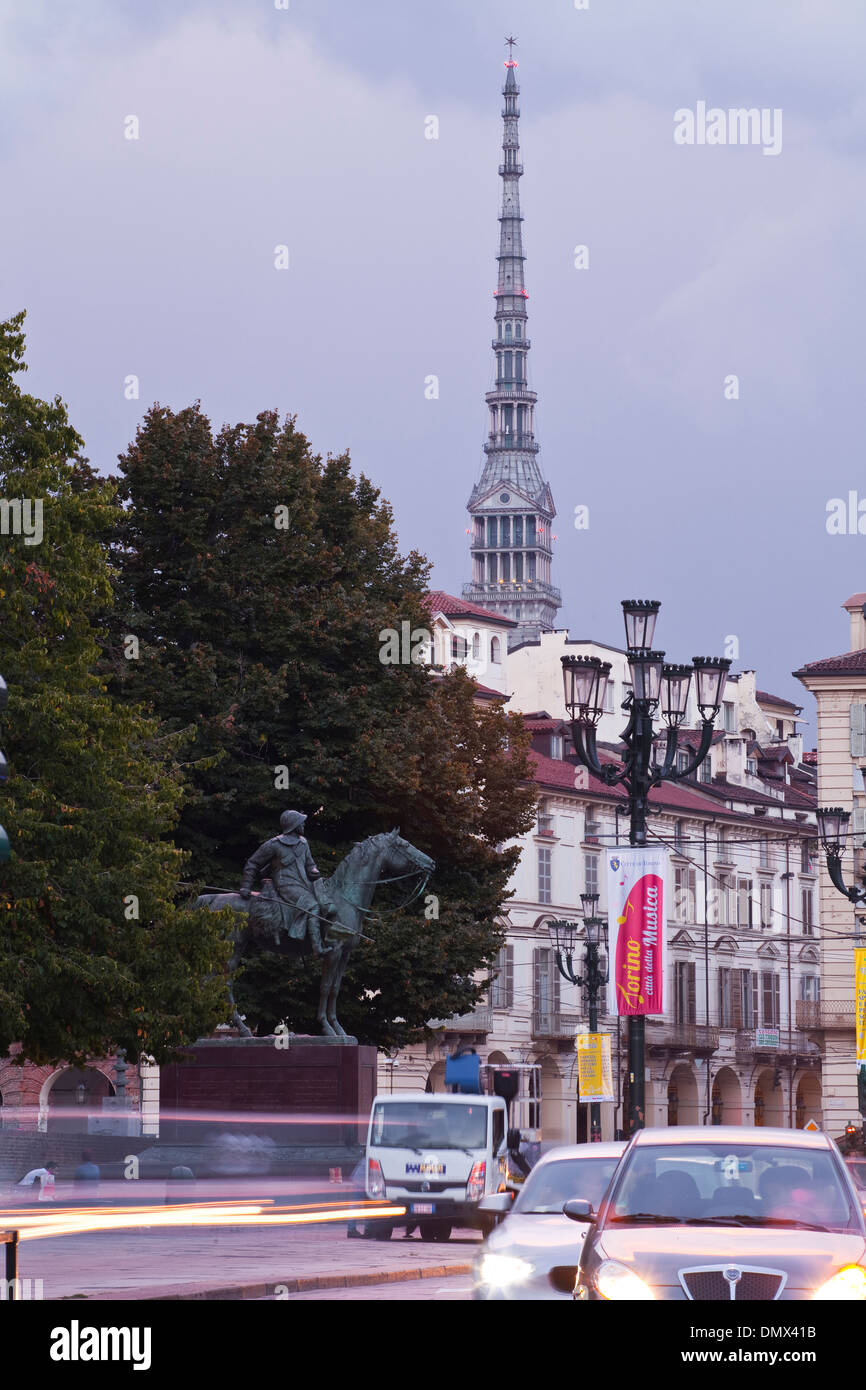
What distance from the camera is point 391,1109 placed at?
31219mm

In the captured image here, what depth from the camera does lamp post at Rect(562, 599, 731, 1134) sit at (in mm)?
25875

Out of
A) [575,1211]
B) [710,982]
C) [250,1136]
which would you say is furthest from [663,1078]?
[575,1211]

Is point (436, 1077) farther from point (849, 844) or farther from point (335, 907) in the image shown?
point (335, 907)

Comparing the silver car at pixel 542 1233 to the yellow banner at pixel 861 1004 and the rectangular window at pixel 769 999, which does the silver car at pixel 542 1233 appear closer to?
the yellow banner at pixel 861 1004

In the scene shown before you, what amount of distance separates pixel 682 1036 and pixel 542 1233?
73.4 metres

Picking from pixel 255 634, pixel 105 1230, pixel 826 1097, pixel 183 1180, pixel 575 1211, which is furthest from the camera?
pixel 826 1097

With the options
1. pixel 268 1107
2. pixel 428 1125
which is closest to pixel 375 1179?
pixel 428 1125

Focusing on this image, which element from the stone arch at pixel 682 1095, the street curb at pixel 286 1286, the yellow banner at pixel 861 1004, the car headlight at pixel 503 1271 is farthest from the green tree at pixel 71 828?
the stone arch at pixel 682 1095

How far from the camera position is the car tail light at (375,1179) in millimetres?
30391

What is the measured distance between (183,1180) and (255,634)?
12061 mm

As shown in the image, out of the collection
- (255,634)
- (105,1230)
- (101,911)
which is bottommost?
(105,1230)

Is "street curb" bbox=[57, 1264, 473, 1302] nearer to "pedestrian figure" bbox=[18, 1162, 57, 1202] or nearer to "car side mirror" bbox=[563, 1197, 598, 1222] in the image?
"car side mirror" bbox=[563, 1197, 598, 1222]

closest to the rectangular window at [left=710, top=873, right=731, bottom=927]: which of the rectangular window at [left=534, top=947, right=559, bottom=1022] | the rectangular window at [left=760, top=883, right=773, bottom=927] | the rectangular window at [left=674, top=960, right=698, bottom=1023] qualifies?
the rectangular window at [left=760, top=883, right=773, bottom=927]
